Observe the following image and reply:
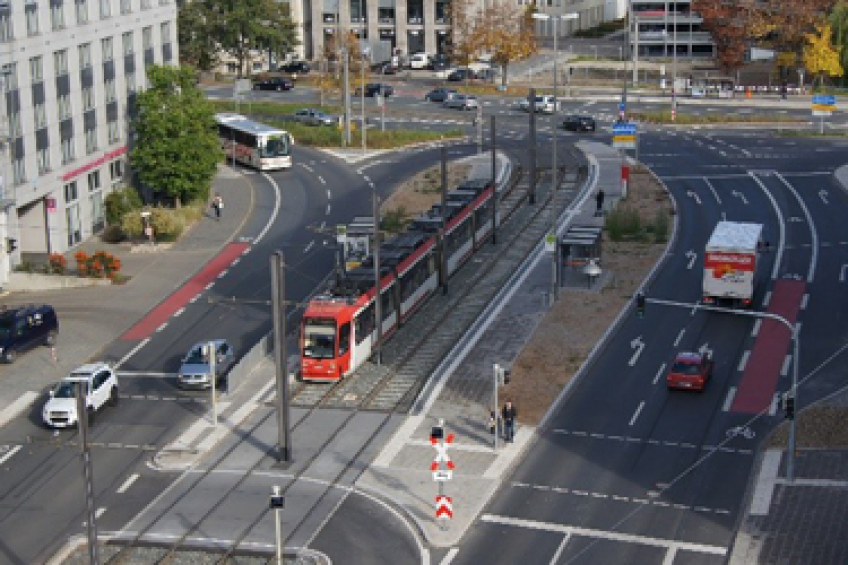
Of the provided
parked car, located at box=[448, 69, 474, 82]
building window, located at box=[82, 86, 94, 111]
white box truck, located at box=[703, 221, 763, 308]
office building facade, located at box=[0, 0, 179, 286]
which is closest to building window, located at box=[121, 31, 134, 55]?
office building facade, located at box=[0, 0, 179, 286]

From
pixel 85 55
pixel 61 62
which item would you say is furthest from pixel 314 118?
pixel 61 62

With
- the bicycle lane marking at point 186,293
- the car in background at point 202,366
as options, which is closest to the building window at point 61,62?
the bicycle lane marking at point 186,293

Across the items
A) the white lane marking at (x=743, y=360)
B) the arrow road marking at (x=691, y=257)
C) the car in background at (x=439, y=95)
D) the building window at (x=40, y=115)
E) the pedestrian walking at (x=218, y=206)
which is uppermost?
the building window at (x=40, y=115)

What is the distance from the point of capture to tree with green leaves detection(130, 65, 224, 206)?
90312 mm

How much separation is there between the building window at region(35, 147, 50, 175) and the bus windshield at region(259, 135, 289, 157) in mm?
25641

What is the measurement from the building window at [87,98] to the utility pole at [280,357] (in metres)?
39.9

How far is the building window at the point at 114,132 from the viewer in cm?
9075

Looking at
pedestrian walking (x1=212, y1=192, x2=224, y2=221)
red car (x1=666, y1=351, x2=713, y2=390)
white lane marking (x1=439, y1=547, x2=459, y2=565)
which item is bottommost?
white lane marking (x1=439, y1=547, x2=459, y2=565)

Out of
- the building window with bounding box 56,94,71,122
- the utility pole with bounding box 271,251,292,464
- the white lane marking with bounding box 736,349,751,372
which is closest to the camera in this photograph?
the utility pole with bounding box 271,251,292,464

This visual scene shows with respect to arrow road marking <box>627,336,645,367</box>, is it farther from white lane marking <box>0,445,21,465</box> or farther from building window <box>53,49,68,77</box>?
building window <box>53,49,68,77</box>

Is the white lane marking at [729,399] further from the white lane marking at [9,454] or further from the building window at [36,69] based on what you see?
the building window at [36,69]

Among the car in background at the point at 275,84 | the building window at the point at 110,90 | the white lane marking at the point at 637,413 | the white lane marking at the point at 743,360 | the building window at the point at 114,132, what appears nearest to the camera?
the white lane marking at the point at 637,413

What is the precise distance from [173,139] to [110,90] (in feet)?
16.5

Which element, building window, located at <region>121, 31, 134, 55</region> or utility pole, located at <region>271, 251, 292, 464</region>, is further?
building window, located at <region>121, 31, 134, 55</region>
